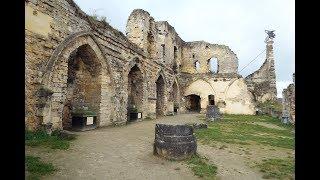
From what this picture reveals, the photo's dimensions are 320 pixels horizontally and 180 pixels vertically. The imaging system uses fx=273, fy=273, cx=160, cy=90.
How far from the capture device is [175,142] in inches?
257

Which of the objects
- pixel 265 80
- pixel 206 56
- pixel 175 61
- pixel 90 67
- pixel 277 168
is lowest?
pixel 277 168

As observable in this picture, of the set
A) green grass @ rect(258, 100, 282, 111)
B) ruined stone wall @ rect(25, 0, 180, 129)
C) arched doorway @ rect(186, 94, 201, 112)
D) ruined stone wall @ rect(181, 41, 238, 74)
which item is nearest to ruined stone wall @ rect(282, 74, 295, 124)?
green grass @ rect(258, 100, 282, 111)

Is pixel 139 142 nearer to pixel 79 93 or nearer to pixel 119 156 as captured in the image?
pixel 119 156

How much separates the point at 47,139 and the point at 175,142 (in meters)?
3.40

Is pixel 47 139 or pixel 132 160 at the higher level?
pixel 47 139

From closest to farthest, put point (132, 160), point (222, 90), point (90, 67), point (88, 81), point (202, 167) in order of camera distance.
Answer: point (202, 167), point (132, 160), point (90, 67), point (88, 81), point (222, 90)

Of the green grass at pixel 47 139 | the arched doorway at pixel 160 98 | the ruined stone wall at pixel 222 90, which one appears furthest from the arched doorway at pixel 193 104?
the green grass at pixel 47 139

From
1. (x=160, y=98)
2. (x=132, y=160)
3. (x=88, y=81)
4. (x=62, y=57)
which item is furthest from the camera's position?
(x=160, y=98)

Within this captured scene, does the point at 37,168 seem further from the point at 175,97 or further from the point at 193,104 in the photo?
the point at 193,104

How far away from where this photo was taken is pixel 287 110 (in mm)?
16812

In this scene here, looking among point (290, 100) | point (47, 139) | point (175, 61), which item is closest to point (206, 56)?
point (175, 61)

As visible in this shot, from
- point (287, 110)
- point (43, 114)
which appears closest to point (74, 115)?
point (43, 114)

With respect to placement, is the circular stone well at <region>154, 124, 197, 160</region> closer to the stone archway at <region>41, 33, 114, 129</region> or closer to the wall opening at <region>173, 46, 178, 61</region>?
the stone archway at <region>41, 33, 114, 129</region>
